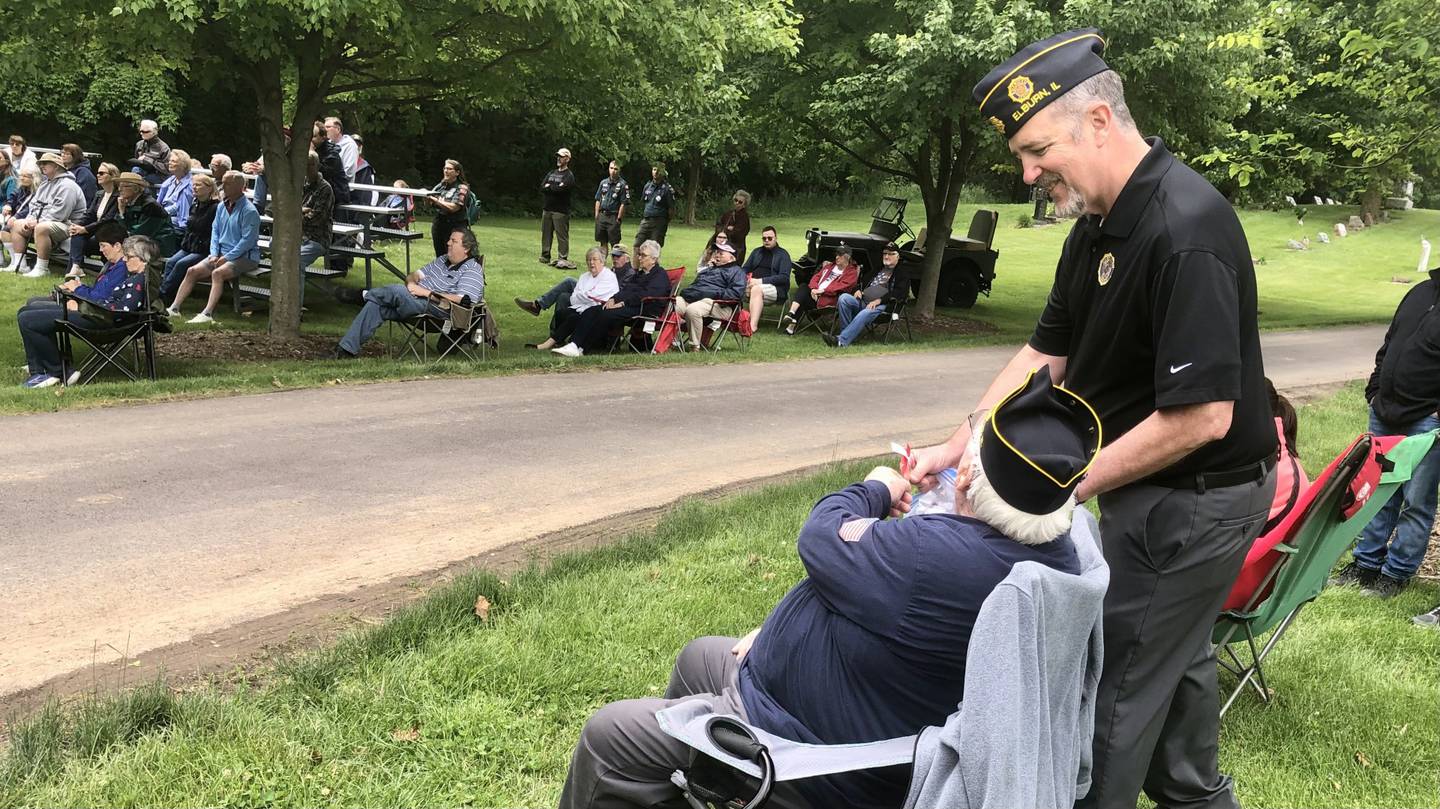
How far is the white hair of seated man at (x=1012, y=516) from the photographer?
2.18m

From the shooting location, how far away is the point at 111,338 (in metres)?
8.85

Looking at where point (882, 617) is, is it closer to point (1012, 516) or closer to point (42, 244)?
point (1012, 516)

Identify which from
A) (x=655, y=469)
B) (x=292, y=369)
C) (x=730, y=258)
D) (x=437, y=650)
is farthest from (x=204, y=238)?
(x=437, y=650)

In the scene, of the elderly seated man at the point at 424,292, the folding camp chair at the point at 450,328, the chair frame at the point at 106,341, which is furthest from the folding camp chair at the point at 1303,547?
the elderly seated man at the point at 424,292

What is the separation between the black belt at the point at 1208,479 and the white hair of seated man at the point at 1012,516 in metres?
0.49

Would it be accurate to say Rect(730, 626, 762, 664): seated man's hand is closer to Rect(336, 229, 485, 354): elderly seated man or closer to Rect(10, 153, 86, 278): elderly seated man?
Rect(336, 229, 485, 354): elderly seated man

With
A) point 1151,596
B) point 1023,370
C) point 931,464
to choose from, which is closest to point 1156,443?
point 1151,596

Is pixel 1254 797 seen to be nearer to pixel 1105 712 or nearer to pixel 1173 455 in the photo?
pixel 1105 712

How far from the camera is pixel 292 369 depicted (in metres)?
9.73

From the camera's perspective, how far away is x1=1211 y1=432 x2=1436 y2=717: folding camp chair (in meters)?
3.65

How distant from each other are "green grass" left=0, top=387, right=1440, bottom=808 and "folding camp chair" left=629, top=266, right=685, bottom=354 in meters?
7.28

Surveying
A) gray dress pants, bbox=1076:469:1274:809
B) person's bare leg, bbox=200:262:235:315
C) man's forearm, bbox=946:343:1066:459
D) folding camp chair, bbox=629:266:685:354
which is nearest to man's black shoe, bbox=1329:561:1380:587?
man's forearm, bbox=946:343:1066:459

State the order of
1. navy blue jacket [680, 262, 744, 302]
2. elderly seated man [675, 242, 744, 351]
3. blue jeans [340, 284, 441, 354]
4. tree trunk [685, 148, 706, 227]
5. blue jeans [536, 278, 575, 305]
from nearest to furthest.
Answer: blue jeans [340, 284, 441, 354]
blue jeans [536, 278, 575, 305]
elderly seated man [675, 242, 744, 351]
navy blue jacket [680, 262, 744, 302]
tree trunk [685, 148, 706, 227]

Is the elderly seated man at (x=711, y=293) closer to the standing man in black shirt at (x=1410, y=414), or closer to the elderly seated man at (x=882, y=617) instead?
the standing man in black shirt at (x=1410, y=414)
